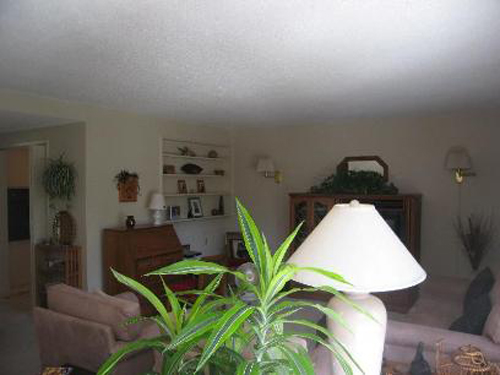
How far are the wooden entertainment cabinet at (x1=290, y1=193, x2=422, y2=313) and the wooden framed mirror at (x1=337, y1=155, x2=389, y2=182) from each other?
1.79ft

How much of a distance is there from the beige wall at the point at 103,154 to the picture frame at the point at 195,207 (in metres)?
0.76

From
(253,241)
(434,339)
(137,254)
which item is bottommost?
(434,339)

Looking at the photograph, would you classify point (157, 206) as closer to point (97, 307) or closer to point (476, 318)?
point (97, 307)

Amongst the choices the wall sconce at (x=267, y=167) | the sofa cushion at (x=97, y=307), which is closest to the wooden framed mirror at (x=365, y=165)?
the wall sconce at (x=267, y=167)

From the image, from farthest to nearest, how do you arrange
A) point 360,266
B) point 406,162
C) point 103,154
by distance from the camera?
point 406,162
point 103,154
point 360,266

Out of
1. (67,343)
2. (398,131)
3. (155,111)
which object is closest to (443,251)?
(398,131)

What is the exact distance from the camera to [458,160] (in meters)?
4.19

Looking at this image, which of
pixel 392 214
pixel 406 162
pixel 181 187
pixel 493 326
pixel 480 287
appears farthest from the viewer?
pixel 181 187

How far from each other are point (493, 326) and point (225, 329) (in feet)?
6.22

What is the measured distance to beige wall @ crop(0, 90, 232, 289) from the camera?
146 inches

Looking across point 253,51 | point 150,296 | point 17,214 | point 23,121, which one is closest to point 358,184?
point 253,51

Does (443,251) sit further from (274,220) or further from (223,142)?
(223,142)

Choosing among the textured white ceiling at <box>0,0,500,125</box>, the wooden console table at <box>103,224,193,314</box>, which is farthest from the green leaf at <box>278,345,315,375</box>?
the wooden console table at <box>103,224,193,314</box>

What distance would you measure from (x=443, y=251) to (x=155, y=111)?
12.1 feet
